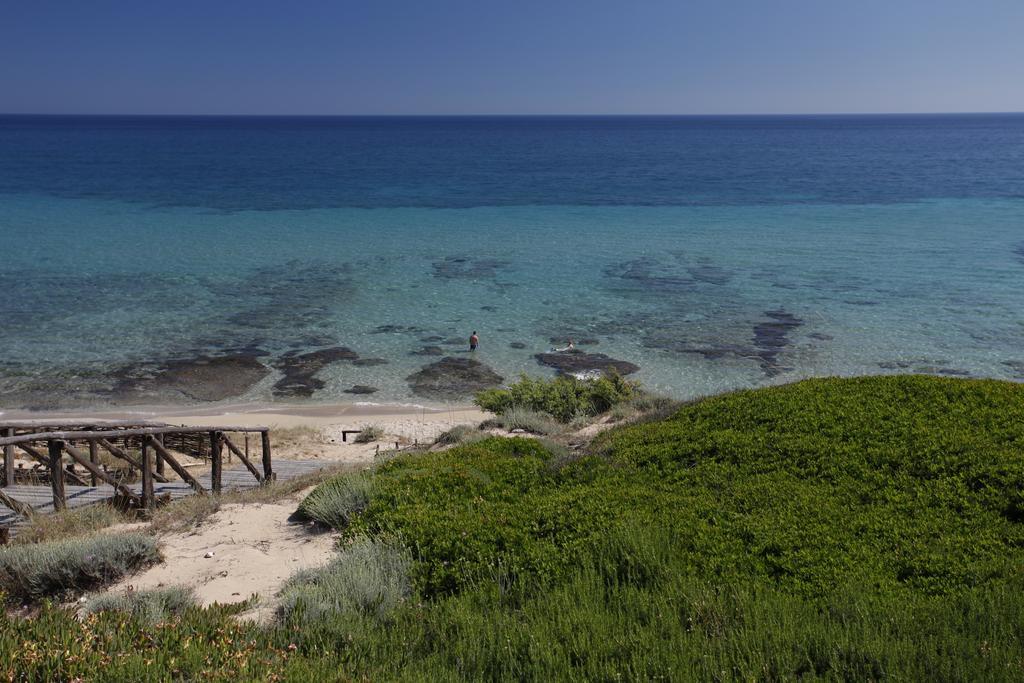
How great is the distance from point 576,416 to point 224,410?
37.4 feet

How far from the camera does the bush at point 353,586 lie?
6059 millimetres

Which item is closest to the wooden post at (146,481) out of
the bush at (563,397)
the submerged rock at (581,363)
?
the bush at (563,397)

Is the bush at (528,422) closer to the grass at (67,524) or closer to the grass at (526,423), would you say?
the grass at (526,423)

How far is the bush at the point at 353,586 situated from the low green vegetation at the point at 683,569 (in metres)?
0.02

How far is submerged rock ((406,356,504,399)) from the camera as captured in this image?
23638mm

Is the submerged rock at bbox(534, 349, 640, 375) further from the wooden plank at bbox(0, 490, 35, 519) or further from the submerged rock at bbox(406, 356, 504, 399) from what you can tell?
the wooden plank at bbox(0, 490, 35, 519)

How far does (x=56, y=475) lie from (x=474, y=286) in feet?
88.6

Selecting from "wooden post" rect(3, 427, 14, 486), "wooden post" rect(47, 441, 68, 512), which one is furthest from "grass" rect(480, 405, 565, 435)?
"wooden post" rect(3, 427, 14, 486)

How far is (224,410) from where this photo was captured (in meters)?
22.1

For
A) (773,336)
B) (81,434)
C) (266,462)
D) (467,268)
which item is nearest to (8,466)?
(81,434)

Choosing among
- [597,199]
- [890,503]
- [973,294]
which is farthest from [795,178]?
[890,503]

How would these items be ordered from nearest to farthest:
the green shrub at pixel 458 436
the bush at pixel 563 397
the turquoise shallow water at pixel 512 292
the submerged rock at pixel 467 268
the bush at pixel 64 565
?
the bush at pixel 64 565 < the green shrub at pixel 458 436 < the bush at pixel 563 397 < the turquoise shallow water at pixel 512 292 < the submerged rock at pixel 467 268

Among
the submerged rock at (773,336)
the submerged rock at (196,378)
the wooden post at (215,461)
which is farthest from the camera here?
the submerged rock at (773,336)

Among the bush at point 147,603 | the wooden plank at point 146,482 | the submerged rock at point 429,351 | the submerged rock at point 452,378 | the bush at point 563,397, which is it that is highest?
the bush at point 147,603
